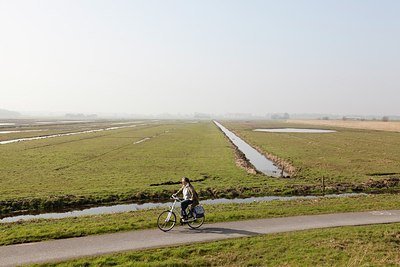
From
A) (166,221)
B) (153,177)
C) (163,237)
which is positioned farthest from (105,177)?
(163,237)

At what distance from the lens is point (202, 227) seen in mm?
17141

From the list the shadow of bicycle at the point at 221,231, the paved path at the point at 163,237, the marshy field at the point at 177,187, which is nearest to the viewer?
the paved path at the point at 163,237

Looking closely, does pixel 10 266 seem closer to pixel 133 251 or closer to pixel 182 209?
pixel 133 251

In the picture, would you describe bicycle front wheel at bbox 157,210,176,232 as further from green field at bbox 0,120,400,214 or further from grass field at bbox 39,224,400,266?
green field at bbox 0,120,400,214

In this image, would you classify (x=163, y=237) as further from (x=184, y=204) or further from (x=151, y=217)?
(x=151, y=217)

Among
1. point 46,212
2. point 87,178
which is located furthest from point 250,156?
point 46,212

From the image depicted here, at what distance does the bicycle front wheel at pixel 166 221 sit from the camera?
16.5m

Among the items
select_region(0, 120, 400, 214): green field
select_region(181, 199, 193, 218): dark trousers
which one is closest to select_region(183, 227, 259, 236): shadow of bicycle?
select_region(181, 199, 193, 218): dark trousers

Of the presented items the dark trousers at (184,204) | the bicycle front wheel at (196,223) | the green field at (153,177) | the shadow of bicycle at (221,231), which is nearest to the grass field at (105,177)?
the green field at (153,177)

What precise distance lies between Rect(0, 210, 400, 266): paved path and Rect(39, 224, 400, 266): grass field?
0.82 metres

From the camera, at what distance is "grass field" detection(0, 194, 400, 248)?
1611cm

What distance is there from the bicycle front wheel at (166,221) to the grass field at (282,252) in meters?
2.41

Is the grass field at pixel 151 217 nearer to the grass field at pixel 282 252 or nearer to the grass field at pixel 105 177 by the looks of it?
the grass field at pixel 282 252

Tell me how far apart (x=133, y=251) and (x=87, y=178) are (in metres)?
20.9
